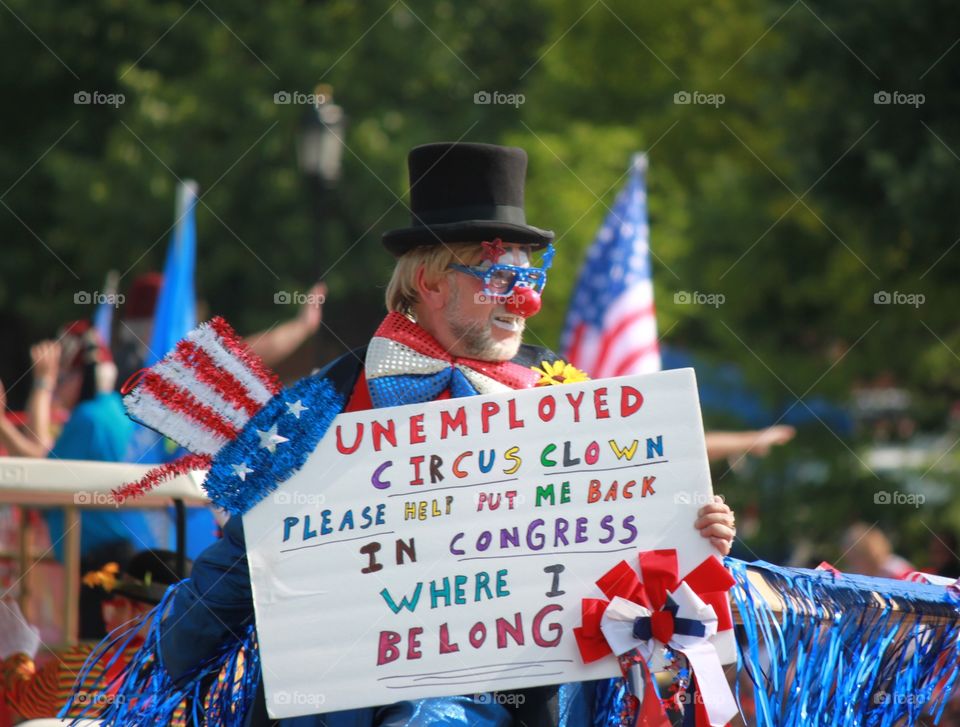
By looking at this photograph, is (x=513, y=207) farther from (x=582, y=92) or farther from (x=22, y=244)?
(x=22, y=244)

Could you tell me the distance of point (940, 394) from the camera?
1062 cm

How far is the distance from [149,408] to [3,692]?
5.17 feet

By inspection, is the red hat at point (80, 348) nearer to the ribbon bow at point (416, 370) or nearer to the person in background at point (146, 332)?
the person in background at point (146, 332)

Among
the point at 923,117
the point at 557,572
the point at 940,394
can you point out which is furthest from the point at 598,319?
the point at 557,572

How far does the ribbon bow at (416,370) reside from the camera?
11.6ft
